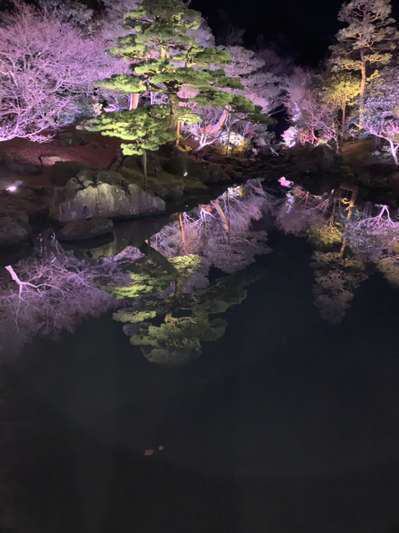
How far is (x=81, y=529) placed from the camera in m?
3.93

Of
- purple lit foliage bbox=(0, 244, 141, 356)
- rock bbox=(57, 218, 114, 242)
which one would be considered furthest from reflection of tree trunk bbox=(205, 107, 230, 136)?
purple lit foliage bbox=(0, 244, 141, 356)

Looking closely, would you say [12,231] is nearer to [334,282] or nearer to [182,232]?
[182,232]

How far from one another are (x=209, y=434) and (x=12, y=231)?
9489 millimetres

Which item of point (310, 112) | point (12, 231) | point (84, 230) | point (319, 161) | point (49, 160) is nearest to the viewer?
point (12, 231)

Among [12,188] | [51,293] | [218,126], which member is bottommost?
[12,188]

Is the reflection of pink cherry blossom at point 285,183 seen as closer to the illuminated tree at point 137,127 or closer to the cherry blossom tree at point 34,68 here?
the illuminated tree at point 137,127

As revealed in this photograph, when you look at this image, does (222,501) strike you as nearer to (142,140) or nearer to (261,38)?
(142,140)

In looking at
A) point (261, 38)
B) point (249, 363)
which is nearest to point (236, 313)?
point (249, 363)

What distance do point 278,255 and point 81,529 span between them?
9.61 meters

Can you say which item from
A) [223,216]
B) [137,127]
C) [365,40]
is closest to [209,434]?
[223,216]

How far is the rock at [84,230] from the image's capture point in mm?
13289

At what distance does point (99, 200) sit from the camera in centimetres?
1524

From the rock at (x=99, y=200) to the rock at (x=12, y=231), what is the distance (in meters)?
2.07

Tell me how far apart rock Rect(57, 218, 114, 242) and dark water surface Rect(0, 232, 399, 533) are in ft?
20.0
